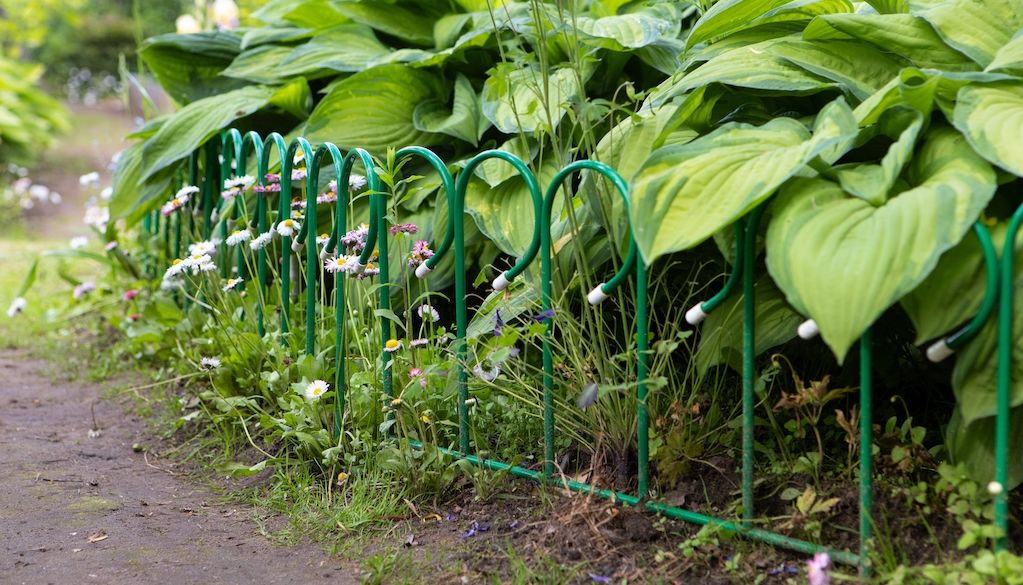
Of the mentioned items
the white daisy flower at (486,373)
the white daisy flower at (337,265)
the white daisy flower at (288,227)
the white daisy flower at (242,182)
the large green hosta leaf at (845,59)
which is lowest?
the white daisy flower at (486,373)

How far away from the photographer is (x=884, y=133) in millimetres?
2293

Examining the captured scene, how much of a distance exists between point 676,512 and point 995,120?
3.28 feet

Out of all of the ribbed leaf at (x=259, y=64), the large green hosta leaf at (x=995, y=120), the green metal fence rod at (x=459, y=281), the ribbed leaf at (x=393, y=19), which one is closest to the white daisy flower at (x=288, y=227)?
the green metal fence rod at (x=459, y=281)

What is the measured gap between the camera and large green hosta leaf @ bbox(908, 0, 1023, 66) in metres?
2.31

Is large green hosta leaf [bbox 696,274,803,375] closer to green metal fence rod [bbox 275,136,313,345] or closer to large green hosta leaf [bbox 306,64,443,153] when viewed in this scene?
green metal fence rod [bbox 275,136,313,345]

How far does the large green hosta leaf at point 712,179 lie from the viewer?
191 cm

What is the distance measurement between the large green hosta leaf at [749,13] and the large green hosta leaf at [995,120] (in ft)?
1.85

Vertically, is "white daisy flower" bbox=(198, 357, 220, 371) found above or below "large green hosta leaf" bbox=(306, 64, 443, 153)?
below

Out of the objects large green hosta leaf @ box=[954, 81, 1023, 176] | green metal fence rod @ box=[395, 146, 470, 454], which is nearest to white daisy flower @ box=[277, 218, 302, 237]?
green metal fence rod @ box=[395, 146, 470, 454]

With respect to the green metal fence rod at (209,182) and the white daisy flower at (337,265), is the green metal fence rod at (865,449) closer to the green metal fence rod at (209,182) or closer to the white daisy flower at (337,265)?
the white daisy flower at (337,265)

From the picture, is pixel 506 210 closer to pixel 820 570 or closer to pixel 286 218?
pixel 286 218

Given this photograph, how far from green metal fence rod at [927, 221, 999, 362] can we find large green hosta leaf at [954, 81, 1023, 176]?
0.51ft

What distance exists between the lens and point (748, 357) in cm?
210

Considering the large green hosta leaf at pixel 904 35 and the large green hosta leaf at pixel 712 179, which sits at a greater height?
the large green hosta leaf at pixel 904 35
